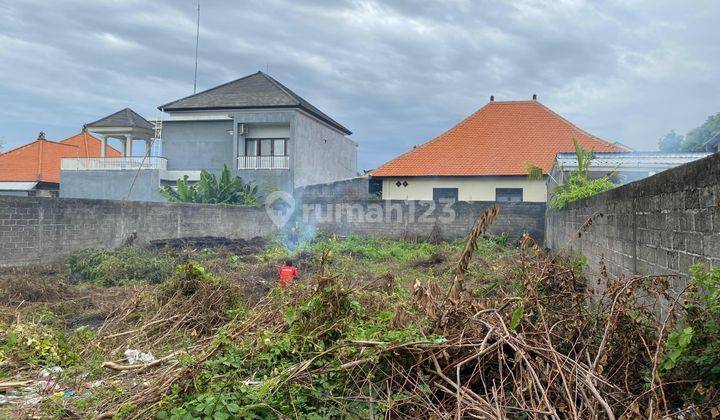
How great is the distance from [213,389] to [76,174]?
22.8 m

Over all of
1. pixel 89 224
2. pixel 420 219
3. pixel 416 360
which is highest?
Answer: pixel 420 219

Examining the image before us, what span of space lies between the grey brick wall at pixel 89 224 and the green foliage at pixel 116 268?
1.80 feet

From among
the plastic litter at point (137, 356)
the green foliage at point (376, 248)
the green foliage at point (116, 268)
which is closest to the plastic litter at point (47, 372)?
the plastic litter at point (137, 356)

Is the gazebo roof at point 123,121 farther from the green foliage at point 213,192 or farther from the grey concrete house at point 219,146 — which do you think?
the green foliage at point 213,192

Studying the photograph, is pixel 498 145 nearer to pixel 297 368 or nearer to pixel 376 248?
pixel 376 248

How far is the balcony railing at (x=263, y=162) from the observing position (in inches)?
853

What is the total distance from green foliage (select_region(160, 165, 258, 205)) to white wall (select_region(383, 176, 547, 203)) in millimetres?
5711

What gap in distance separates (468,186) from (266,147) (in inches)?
338

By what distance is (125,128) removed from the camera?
77.7ft

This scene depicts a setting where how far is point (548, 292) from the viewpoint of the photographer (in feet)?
12.2

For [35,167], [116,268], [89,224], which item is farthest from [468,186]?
[35,167]

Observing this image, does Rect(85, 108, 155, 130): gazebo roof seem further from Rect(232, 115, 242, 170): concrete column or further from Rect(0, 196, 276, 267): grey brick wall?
Rect(0, 196, 276, 267): grey brick wall

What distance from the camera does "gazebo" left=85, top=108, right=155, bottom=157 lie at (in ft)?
77.8

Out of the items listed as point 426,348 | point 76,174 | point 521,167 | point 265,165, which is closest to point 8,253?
point 426,348
